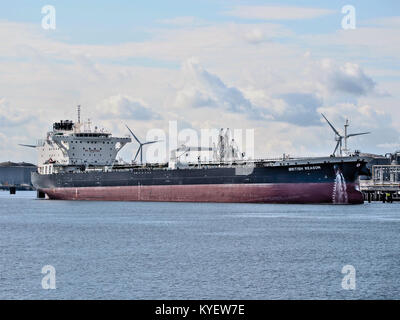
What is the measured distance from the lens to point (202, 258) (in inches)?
1318

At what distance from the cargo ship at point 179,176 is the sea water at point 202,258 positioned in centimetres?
1162

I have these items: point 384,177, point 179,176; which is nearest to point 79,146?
point 179,176

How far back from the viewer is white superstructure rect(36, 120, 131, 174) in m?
94.5

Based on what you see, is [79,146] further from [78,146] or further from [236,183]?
[236,183]

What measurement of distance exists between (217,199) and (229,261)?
133 feet

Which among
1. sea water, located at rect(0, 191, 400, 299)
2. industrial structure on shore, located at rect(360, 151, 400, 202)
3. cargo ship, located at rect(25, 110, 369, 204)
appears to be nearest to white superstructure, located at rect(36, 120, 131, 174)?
cargo ship, located at rect(25, 110, 369, 204)

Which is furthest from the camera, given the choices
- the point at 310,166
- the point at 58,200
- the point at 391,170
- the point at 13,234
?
the point at 391,170

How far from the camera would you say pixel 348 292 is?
25875 mm

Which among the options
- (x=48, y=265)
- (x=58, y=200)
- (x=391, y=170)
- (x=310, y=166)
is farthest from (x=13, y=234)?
(x=391, y=170)

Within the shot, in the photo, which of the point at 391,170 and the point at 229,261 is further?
the point at 391,170

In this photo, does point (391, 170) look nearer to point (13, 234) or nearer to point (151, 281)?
point (13, 234)

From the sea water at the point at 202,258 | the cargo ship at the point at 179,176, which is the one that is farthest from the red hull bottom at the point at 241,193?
the sea water at the point at 202,258

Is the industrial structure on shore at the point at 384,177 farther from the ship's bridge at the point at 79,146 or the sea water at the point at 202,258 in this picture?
the sea water at the point at 202,258

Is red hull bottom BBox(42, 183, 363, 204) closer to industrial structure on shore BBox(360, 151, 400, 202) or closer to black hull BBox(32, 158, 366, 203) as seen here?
black hull BBox(32, 158, 366, 203)
